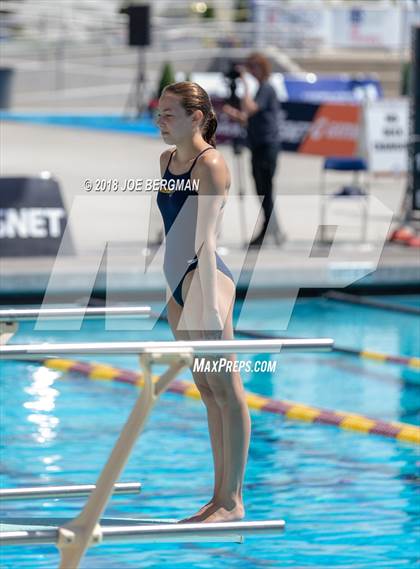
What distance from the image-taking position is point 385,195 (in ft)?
59.2

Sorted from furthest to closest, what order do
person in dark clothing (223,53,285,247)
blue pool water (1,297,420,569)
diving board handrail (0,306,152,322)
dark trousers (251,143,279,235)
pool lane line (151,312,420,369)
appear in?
dark trousers (251,143,279,235), person in dark clothing (223,53,285,247), pool lane line (151,312,420,369), blue pool water (1,297,420,569), diving board handrail (0,306,152,322)

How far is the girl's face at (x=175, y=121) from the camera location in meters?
4.68

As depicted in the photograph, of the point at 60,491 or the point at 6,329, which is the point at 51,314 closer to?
the point at 6,329

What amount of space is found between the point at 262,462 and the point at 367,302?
439 cm

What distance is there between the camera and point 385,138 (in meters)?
14.6

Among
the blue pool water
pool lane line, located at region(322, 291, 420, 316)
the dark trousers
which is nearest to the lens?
the blue pool water

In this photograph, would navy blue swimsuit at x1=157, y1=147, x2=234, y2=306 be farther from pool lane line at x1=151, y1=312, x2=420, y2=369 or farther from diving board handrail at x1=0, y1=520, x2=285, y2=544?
pool lane line at x1=151, y1=312, x2=420, y2=369

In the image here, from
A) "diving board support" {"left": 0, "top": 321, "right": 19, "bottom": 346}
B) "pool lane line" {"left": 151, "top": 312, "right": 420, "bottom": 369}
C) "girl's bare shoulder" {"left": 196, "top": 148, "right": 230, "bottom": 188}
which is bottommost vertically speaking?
"pool lane line" {"left": 151, "top": 312, "right": 420, "bottom": 369}

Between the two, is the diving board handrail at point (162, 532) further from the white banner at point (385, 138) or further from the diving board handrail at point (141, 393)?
the white banner at point (385, 138)

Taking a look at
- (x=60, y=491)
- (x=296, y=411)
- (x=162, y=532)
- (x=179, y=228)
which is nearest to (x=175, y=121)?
(x=179, y=228)

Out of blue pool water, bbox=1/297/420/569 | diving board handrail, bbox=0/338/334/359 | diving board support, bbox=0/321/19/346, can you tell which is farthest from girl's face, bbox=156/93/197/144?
blue pool water, bbox=1/297/420/569

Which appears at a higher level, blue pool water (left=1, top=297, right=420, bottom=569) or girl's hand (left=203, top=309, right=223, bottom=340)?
girl's hand (left=203, top=309, right=223, bottom=340)

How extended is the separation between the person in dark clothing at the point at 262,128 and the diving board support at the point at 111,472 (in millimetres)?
8491

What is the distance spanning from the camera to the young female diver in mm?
4617
